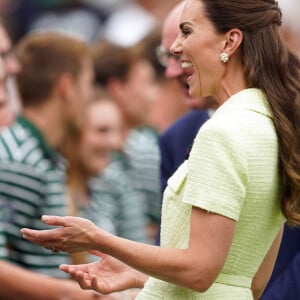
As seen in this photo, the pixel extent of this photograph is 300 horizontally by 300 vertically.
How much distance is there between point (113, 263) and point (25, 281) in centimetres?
160

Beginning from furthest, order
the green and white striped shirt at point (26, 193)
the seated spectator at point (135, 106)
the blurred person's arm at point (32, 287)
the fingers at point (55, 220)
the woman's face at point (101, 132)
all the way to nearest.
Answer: the seated spectator at point (135, 106) < the woman's face at point (101, 132) < the green and white striped shirt at point (26, 193) < the blurred person's arm at point (32, 287) < the fingers at point (55, 220)

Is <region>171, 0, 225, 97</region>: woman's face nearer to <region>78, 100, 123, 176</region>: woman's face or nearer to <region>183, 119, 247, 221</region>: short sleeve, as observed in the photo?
<region>183, 119, 247, 221</region>: short sleeve

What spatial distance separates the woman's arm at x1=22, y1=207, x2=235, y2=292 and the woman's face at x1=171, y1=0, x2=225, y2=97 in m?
0.43

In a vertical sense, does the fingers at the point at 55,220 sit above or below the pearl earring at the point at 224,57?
below

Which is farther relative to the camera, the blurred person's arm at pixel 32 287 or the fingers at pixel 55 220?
the blurred person's arm at pixel 32 287

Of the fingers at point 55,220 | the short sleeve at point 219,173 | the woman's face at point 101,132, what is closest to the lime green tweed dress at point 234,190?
the short sleeve at point 219,173

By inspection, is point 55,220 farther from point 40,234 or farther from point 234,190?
point 234,190

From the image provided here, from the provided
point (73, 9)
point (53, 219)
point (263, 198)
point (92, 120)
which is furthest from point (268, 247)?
point (73, 9)

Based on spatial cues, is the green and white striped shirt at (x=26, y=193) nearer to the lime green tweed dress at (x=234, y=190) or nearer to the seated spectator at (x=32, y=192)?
the seated spectator at (x=32, y=192)

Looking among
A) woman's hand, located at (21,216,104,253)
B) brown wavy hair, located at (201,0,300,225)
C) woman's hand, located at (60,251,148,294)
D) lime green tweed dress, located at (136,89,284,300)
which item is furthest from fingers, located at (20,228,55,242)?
brown wavy hair, located at (201,0,300,225)

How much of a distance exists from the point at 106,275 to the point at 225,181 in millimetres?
554

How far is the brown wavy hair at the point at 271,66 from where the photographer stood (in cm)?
377

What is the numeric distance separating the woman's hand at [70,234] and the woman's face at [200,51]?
584 mm

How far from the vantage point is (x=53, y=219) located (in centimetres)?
354
